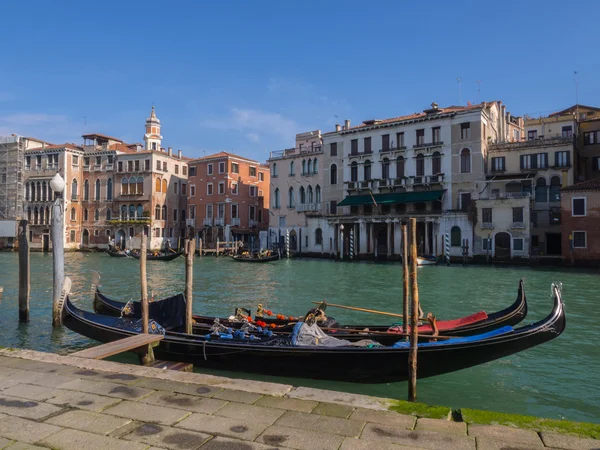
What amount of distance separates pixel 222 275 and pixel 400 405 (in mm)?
17891

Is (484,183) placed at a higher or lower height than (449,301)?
higher

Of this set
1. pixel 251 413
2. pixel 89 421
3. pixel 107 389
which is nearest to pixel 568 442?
pixel 251 413

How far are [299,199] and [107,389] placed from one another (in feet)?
106

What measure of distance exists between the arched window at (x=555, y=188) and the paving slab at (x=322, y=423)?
27.1 m

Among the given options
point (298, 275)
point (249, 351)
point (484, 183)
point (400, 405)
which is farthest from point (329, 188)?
point (400, 405)

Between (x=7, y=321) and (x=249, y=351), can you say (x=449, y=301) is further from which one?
(x=7, y=321)

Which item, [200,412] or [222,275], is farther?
[222,275]

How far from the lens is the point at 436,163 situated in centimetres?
2956

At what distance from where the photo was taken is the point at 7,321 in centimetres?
991

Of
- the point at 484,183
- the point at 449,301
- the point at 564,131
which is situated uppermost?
the point at 564,131

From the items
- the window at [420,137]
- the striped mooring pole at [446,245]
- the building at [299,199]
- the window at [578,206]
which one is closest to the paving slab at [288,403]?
the window at [578,206]

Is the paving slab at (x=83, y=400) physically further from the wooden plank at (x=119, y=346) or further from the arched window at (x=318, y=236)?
the arched window at (x=318, y=236)

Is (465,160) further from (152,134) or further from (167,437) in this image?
Answer: (167,437)

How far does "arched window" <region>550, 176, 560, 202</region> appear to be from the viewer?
26.4 meters
